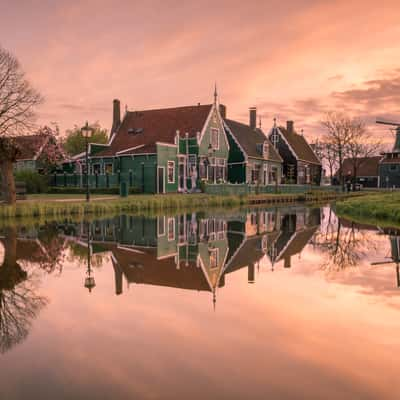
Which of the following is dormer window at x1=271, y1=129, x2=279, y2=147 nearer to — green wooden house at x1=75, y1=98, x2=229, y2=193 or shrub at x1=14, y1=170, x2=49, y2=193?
green wooden house at x1=75, y1=98, x2=229, y2=193

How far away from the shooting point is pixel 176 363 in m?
4.34

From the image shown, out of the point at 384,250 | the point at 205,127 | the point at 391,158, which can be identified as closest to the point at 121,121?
the point at 205,127

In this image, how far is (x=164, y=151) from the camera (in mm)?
37125

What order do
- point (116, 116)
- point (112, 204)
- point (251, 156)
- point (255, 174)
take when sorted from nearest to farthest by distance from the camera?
point (112, 204), point (116, 116), point (251, 156), point (255, 174)

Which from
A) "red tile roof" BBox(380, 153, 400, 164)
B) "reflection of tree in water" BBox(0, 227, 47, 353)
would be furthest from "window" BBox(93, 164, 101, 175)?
"red tile roof" BBox(380, 153, 400, 164)

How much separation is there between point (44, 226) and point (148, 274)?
34.8 feet

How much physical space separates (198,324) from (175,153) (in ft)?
111

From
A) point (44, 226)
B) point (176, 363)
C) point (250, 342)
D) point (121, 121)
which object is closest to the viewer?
point (176, 363)

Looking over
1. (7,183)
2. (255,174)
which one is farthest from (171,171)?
(7,183)

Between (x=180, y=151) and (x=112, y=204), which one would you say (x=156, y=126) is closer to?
(x=180, y=151)

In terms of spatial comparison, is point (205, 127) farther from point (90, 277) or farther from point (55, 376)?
point (55, 376)

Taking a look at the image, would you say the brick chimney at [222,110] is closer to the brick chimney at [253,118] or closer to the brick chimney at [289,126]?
the brick chimney at [253,118]

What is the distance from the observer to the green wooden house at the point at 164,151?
121ft

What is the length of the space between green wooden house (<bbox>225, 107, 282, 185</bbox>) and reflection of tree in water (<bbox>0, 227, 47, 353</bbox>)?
1431 inches
